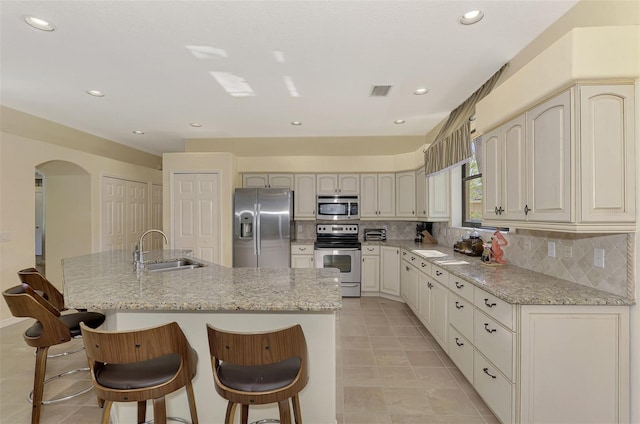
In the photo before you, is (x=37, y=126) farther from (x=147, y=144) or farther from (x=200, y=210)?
(x=200, y=210)

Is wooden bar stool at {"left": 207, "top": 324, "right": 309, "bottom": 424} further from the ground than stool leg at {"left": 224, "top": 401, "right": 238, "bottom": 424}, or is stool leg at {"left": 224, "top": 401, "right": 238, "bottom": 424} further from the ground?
wooden bar stool at {"left": 207, "top": 324, "right": 309, "bottom": 424}

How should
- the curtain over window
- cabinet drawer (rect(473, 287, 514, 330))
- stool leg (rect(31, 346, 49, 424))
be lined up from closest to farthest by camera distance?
1. cabinet drawer (rect(473, 287, 514, 330))
2. stool leg (rect(31, 346, 49, 424))
3. the curtain over window

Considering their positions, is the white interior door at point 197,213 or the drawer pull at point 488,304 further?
the white interior door at point 197,213

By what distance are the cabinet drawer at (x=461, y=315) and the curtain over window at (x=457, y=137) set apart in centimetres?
144

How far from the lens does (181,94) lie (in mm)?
3436

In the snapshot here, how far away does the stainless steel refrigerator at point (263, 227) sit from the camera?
4953mm

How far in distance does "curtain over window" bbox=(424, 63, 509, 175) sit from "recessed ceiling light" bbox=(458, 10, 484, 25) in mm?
830

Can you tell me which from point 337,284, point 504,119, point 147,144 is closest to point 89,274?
point 337,284

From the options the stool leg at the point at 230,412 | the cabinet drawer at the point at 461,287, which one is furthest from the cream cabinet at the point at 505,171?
the stool leg at the point at 230,412

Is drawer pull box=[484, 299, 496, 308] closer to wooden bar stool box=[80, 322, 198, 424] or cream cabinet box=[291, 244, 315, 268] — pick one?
wooden bar stool box=[80, 322, 198, 424]

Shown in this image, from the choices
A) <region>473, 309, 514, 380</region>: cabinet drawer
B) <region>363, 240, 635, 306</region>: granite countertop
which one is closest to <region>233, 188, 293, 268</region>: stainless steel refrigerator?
<region>363, 240, 635, 306</region>: granite countertop

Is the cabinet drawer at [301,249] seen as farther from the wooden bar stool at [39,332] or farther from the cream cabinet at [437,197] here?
the wooden bar stool at [39,332]

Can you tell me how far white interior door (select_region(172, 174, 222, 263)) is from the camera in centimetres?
501

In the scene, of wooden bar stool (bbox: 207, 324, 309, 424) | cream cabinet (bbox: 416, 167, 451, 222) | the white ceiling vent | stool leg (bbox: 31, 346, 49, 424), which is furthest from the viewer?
cream cabinet (bbox: 416, 167, 451, 222)
